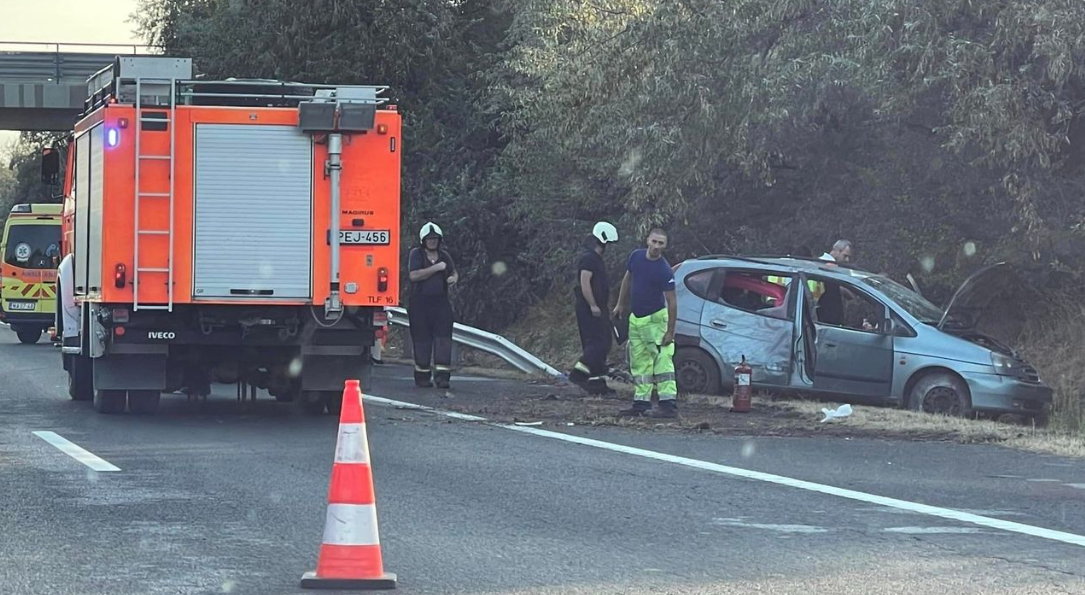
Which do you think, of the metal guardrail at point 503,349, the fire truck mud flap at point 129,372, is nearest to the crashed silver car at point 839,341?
the metal guardrail at point 503,349

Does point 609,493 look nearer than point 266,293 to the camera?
Yes

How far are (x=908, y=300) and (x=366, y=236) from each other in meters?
5.72

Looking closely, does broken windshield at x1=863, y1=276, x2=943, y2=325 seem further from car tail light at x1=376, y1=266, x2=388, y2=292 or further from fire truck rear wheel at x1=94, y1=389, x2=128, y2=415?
fire truck rear wheel at x1=94, y1=389, x2=128, y2=415

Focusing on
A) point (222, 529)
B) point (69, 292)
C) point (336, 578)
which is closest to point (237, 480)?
point (222, 529)

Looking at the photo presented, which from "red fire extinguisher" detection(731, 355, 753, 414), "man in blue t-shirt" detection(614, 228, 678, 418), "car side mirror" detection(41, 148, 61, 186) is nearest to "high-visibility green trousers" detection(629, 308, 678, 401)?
"man in blue t-shirt" detection(614, 228, 678, 418)

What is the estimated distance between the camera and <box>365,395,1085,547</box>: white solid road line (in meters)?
8.01

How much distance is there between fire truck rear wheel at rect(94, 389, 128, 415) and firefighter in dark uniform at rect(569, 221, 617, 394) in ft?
15.9

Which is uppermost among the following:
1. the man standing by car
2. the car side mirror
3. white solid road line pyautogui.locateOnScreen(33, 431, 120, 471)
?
the car side mirror

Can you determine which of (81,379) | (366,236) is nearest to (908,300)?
(366,236)

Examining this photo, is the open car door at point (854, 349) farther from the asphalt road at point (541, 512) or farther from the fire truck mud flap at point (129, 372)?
the fire truck mud flap at point (129, 372)

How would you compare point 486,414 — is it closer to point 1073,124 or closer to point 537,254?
point 1073,124

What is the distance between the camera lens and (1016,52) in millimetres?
16172

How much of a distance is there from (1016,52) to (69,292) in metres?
9.78

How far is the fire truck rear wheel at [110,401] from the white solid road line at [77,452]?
169cm
